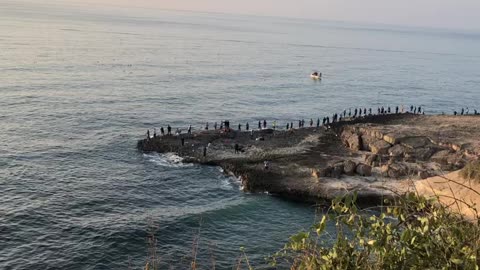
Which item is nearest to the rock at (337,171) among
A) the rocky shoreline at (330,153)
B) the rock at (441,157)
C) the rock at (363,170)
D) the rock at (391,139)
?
the rocky shoreline at (330,153)

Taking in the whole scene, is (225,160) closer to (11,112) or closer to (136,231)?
(136,231)

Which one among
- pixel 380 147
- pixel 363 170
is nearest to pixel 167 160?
pixel 363 170

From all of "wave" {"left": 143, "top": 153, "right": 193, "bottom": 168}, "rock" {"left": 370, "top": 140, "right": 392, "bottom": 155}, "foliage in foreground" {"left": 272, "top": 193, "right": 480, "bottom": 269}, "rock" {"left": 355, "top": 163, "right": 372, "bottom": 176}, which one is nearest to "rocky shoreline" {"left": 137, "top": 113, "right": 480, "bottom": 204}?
"rock" {"left": 370, "top": 140, "right": 392, "bottom": 155}

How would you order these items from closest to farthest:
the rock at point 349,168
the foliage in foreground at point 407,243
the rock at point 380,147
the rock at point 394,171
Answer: the foliage in foreground at point 407,243 → the rock at point 394,171 → the rock at point 349,168 → the rock at point 380,147

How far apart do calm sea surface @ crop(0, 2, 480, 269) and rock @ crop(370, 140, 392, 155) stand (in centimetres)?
1814

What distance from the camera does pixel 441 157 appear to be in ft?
178

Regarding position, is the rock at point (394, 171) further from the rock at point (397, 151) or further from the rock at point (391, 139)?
the rock at point (391, 139)

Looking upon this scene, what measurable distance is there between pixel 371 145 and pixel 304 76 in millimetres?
69944

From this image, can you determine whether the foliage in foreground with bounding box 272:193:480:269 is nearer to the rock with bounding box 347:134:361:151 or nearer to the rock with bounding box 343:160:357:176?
the rock with bounding box 343:160:357:176

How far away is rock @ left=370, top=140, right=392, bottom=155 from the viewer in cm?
5812

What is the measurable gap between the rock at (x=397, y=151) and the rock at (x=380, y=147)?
2.16 feet

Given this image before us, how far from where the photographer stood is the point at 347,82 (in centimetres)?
12425

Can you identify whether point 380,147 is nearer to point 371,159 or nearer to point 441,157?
point 371,159

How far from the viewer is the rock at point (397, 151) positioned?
56281mm
